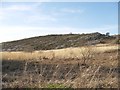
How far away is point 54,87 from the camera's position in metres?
8.59

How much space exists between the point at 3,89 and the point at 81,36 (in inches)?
2296

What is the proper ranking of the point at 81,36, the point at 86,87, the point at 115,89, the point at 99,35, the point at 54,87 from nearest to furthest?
the point at 86,87 → the point at 54,87 → the point at 115,89 → the point at 99,35 → the point at 81,36

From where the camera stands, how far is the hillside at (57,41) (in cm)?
5834

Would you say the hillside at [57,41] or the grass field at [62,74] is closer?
the grass field at [62,74]

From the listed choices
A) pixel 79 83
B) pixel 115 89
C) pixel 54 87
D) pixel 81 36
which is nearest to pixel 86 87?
pixel 79 83

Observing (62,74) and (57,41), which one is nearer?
(62,74)

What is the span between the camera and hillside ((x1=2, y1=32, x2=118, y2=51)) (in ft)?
191

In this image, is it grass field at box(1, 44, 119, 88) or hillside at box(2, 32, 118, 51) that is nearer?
grass field at box(1, 44, 119, 88)

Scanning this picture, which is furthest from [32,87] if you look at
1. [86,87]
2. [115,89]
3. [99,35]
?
[99,35]

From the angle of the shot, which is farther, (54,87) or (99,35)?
(99,35)

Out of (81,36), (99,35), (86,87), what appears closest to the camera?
(86,87)

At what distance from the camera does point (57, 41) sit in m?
64.6

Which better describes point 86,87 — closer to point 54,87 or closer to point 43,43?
point 54,87

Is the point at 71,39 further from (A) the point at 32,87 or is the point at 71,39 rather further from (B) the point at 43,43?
(A) the point at 32,87
